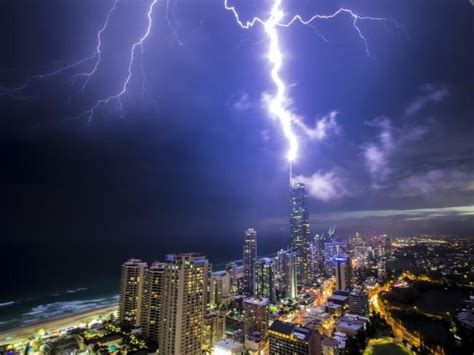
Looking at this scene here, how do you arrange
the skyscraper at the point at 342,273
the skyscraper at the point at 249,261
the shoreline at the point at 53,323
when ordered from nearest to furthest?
the shoreline at the point at 53,323 → the skyscraper at the point at 342,273 → the skyscraper at the point at 249,261

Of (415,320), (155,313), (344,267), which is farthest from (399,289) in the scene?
(155,313)

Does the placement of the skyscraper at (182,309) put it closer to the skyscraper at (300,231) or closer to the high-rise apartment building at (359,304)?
the high-rise apartment building at (359,304)

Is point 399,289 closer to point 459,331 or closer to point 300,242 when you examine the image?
point 459,331

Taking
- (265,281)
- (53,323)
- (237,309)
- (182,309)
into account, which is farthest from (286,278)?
(53,323)

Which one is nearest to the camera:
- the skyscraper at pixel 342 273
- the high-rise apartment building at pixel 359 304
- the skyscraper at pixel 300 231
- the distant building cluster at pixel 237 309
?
the distant building cluster at pixel 237 309

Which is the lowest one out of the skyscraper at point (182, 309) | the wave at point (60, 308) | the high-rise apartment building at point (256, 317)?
the wave at point (60, 308)

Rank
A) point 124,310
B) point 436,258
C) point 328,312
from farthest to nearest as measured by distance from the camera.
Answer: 1. point 436,258
2. point 328,312
3. point 124,310

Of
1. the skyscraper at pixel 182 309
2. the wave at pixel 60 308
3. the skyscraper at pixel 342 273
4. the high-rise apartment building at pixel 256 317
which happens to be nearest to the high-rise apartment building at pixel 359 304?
the skyscraper at pixel 342 273
